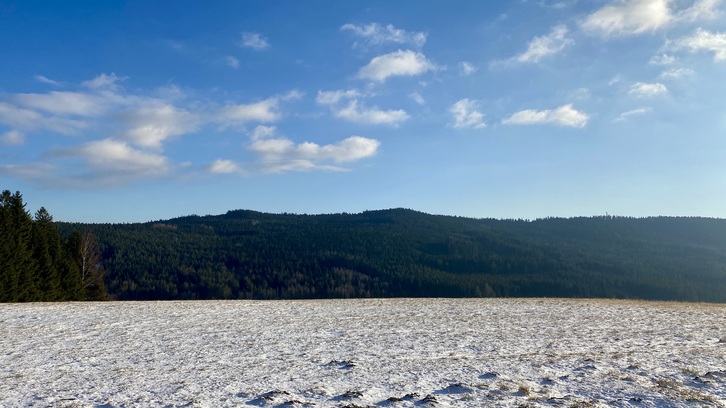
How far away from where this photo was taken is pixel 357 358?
14.3 metres

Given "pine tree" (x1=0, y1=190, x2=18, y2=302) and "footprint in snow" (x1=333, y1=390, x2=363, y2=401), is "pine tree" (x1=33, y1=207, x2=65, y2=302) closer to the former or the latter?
"pine tree" (x1=0, y1=190, x2=18, y2=302)

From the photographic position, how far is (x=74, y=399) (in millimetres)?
10500

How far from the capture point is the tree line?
39.8m

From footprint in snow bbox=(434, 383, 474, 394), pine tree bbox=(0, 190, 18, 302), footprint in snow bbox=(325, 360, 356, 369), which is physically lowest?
footprint in snow bbox=(434, 383, 474, 394)

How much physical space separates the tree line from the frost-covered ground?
17.6m

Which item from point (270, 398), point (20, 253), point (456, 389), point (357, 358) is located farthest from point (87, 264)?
point (456, 389)

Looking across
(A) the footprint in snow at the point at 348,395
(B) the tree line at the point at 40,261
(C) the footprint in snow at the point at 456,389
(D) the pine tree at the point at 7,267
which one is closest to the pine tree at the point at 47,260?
(B) the tree line at the point at 40,261

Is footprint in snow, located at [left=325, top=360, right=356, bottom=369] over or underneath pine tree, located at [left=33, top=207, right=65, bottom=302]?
underneath

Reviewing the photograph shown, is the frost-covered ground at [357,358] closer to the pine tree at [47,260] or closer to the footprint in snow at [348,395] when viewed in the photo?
the footprint in snow at [348,395]

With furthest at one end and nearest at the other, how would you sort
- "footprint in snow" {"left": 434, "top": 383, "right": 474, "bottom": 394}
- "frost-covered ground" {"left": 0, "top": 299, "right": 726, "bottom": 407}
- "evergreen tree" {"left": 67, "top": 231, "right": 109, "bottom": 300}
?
"evergreen tree" {"left": 67, "top": 231, "right": 109, "bottom": 300} < "footprint in snow" {"left": 434, "top": 383, "right": 474, "bottom": 394} < "frost-covered ground" {"left": 0, "top": 299, "right": 726, "bottom": 407}

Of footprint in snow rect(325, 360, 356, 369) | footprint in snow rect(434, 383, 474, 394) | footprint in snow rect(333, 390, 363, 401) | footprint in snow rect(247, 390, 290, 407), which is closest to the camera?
footprint in snow rect(247, 390, 290, 407)

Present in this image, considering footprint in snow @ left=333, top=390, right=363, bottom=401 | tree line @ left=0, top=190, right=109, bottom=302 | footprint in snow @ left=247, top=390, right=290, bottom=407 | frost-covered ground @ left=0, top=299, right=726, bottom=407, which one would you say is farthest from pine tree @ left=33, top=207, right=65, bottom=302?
footprint in snow @ left=333, top=390, right=363, bottom=401

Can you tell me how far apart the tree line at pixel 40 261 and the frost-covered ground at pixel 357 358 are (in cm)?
1763

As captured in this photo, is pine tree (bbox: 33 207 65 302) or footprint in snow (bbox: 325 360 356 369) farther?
pine tree (bbox: 33 207 65 302)
